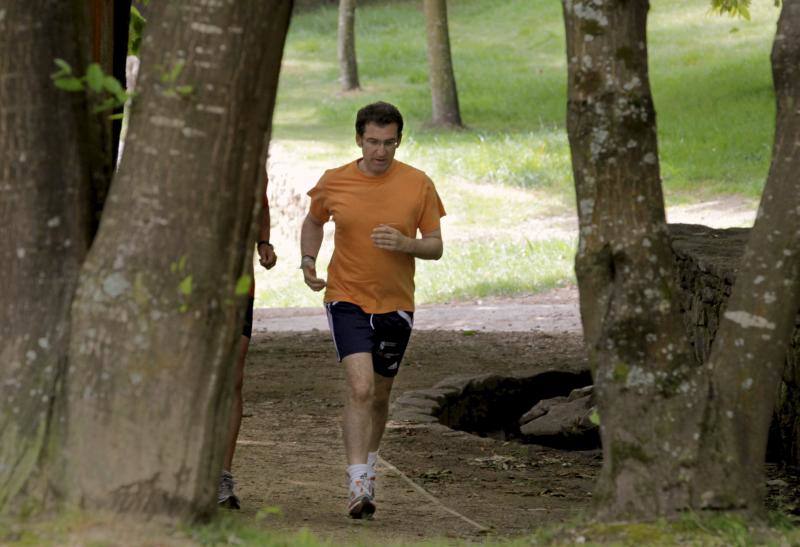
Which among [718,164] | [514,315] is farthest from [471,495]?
[718,164]

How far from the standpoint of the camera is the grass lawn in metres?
21.1

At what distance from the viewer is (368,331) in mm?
6293

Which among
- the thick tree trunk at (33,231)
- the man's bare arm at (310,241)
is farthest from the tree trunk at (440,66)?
the thick tree trunk at (33,231)

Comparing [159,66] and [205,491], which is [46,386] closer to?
[205,491]

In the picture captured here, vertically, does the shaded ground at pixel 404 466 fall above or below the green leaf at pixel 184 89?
below

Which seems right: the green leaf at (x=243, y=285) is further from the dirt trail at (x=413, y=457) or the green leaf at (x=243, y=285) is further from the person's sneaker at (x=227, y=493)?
the person's sneaker at (x=227, y=493)

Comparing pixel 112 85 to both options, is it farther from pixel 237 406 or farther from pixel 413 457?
pixel 413 457

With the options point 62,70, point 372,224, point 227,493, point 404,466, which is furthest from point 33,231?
point 404,466

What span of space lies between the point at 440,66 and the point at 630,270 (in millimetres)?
24474

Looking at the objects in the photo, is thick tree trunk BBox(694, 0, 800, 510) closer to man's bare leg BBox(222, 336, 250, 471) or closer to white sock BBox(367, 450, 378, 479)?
white sock BBox(367, 450, 378, 479)

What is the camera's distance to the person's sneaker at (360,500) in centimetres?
607

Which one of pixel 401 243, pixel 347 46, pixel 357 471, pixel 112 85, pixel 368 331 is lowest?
pixel 357 471

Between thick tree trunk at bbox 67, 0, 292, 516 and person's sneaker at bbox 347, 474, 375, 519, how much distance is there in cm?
189

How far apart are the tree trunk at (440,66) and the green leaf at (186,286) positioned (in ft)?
78.3
